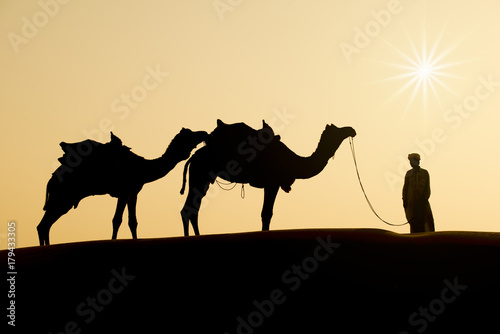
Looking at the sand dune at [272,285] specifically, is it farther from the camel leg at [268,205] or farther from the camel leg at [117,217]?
the camel leg at [117,217]

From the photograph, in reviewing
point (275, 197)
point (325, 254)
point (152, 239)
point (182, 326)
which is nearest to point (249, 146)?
point (275, 197)

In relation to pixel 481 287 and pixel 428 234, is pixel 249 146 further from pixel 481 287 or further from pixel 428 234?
pixel 481 287

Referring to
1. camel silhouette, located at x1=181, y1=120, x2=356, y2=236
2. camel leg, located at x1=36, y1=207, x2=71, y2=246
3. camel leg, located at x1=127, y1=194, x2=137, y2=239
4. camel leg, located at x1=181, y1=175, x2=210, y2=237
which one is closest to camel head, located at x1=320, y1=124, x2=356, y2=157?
camel silhouette, located at x1=181, y1=120, x2=356, y2=236

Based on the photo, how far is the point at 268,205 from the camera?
15.0 m

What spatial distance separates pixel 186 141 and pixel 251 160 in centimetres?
153

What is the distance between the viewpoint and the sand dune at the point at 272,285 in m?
8.52

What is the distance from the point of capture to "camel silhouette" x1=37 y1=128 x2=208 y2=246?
1556cm

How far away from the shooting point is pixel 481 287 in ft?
29.0

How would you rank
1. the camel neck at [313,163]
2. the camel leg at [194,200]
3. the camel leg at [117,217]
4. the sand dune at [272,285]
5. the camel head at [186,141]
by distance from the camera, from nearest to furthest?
the sand dune at [272,285], the camel leg at [117,217], the camel leg at [194,200], the camel head at [186,141], the camel neck at [313,163]

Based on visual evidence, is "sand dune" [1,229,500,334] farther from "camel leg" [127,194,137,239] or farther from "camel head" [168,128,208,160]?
"camel head" [168,128,208,160]

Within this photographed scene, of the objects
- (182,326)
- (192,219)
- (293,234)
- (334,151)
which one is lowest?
(182,326)

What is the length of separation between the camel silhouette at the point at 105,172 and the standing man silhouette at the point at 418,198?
4.61 metres

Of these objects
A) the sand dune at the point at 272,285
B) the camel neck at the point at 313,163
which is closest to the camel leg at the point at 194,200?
the camel neck at the point at 313,163

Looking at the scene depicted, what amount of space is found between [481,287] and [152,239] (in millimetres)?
4980
